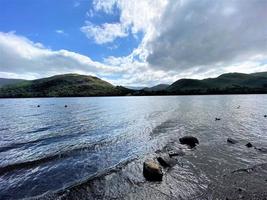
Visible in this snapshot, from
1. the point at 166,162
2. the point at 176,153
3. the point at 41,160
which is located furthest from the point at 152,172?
the point at 41,160

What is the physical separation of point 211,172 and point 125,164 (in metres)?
8.00

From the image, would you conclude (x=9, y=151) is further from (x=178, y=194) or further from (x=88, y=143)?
(x=178, y=194)

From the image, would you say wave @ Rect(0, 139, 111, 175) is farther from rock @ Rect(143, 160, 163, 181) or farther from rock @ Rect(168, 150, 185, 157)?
rock @ Rect(143, 160, 163, 181)

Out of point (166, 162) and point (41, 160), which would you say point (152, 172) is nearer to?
point (166, 162)

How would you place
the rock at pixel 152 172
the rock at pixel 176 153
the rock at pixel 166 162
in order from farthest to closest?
the rock at pixel 176 153
the rock at pixel 166 162
the rock at pixel 152 172

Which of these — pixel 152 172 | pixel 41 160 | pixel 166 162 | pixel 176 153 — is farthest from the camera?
pixel 176 153

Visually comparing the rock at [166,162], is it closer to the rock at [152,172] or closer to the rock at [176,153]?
the rock at [176,153]

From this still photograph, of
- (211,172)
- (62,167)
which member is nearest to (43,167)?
(62,167)

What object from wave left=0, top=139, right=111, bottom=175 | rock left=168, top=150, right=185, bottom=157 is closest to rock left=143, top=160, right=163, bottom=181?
rock left=168, top=150, right=185, bottom=157

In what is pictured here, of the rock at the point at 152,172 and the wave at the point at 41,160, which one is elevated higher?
the rock at the point at 152,172

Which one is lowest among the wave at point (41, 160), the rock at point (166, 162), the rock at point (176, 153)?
the wave at point (41, 160)

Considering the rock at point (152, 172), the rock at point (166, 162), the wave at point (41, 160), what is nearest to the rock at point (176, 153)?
the rock at point (166, 162)

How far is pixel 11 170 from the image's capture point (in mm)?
19500

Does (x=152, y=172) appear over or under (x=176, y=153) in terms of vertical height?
over
